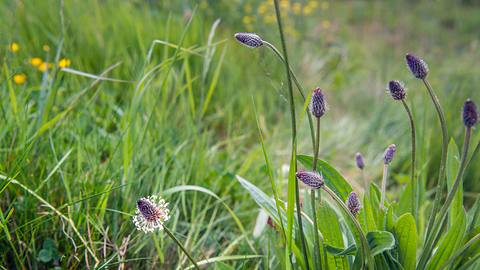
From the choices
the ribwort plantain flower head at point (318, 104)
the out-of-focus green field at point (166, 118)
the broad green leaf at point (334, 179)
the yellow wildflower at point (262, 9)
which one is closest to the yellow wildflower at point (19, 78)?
the out-of-focus green field at point (166, 118)

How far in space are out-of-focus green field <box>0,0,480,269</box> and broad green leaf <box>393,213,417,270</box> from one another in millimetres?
361

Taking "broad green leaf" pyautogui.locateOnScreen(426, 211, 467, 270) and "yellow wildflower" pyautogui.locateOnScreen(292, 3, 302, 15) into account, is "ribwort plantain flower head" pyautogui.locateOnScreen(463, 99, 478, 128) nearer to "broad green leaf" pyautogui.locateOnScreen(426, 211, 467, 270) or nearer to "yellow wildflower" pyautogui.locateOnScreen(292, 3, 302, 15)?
"broad green leaf" pyautogui.locateOnScreen(426, 211, 467, 270)

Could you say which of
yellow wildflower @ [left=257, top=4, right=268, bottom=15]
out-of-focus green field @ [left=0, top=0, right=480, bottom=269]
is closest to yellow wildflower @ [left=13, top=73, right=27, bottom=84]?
out-of-focus green field @ [left=0, top=0, right=480, bottom=269]

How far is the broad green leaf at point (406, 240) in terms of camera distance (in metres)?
1.13

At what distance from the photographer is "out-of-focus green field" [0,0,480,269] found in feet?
4.85

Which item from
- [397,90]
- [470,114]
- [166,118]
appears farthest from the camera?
Result: [166,118]

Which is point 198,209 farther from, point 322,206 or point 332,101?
point 332,101

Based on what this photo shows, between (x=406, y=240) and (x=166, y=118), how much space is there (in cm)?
118

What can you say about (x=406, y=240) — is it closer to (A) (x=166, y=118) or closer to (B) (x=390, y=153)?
(B) (x=390, y=153)

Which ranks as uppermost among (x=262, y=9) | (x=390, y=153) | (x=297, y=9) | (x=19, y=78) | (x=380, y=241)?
(x=297, y=9)

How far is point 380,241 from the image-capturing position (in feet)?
3.48

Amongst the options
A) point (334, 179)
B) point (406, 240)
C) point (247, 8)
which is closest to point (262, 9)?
point (247, 8)

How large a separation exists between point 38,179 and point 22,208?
0.13 m

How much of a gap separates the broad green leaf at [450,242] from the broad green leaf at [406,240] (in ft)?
0.17
